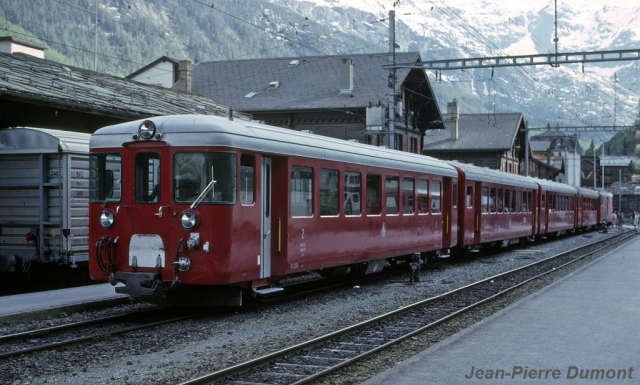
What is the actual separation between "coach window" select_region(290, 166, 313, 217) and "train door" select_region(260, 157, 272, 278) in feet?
1.64

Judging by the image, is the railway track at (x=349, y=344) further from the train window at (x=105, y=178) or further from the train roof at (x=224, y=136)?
the train window at (x=105, y=178)

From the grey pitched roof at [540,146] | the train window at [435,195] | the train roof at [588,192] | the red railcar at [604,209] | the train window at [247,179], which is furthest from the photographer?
the grey pitched roof at [540,146]

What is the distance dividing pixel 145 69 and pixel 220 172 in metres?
53.6

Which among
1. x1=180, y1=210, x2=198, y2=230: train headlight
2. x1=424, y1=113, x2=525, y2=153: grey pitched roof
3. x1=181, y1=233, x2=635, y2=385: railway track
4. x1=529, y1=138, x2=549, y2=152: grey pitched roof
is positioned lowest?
x1=181, y1=233, x2=635, y2=385: railway track

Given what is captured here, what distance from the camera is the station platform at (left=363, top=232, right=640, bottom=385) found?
7.82 metres

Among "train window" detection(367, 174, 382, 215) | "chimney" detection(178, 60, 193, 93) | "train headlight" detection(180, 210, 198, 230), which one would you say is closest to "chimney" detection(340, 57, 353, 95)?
"chimney" detection(178, 60, 193, 93)

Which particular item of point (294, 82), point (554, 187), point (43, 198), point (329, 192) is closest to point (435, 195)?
point (329, 192)

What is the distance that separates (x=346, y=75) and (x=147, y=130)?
118ft

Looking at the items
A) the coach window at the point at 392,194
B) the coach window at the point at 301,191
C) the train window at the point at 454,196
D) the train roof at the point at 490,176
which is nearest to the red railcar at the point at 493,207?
the train roof at the point at 490,176

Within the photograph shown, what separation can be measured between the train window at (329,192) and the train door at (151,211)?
126 inches

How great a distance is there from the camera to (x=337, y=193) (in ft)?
47.7

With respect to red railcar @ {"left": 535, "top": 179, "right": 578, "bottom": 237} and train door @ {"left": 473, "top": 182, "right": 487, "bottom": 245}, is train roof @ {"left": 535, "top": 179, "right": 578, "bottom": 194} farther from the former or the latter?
Result: train door @ {"left": 473, "top": 182, "right": 487, "bottom": 245}

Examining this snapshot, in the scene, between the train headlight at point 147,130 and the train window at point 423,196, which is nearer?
the train headlight at point 147,130

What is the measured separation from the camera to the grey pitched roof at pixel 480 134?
65.9 metres
